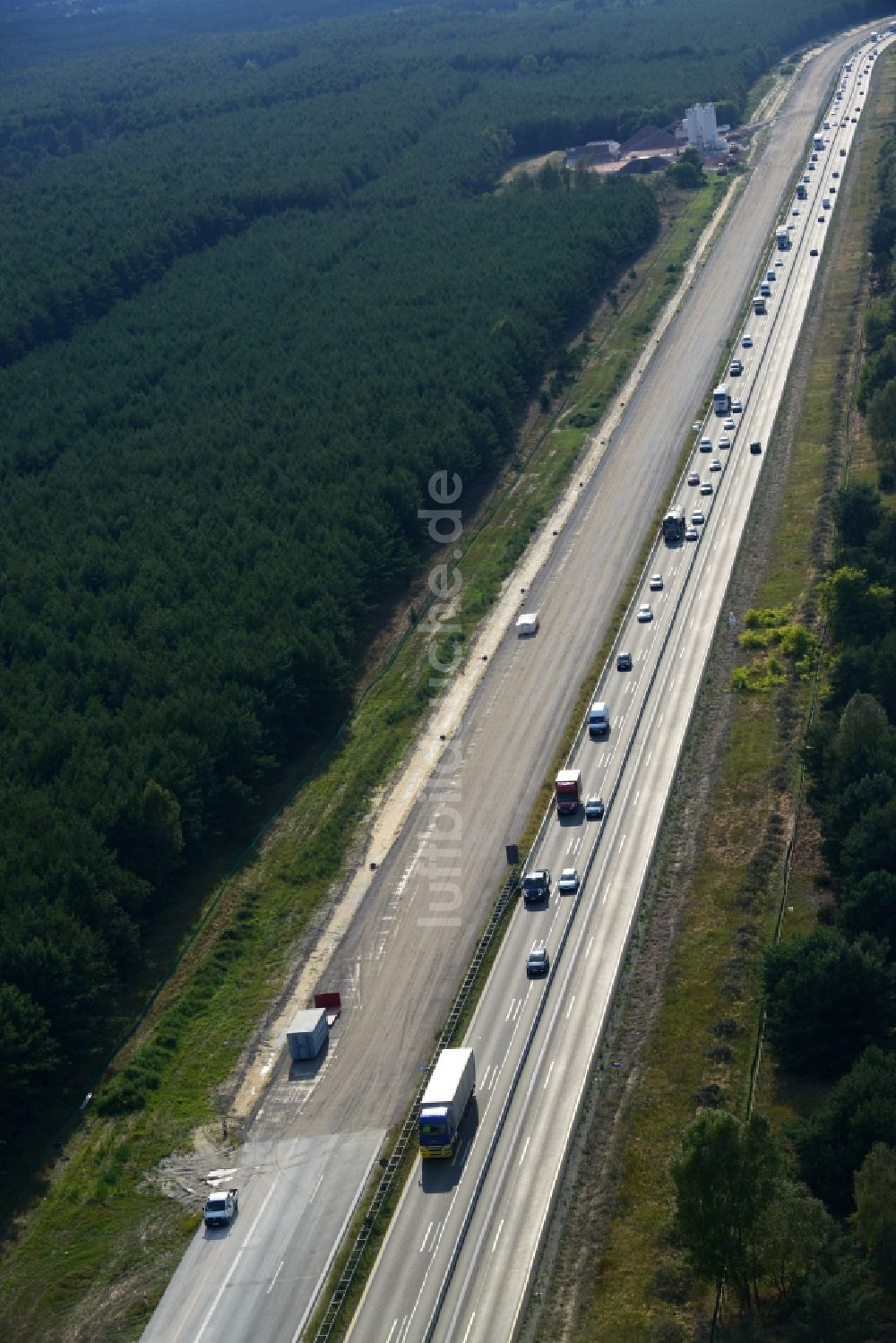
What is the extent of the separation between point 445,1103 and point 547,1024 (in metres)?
11.8

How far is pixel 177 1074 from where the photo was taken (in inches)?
3757

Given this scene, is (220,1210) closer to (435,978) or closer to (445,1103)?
(445,1103)

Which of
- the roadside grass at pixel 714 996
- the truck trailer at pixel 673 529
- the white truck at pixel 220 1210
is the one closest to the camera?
the roadside grass at pixel 714 996

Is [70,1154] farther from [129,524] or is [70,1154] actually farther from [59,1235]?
[129,524]

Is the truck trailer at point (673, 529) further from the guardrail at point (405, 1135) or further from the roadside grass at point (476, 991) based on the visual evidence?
the guardrail at point (405, 1135)

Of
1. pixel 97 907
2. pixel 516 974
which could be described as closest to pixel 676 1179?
pixel 516 974

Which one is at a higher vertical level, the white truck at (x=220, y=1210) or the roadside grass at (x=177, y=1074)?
the white truck at (x=220, y=1210)

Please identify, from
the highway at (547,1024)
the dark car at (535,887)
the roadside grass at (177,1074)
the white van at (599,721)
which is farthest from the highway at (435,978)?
the roadside grass at (177,1074)

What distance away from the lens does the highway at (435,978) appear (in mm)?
79000

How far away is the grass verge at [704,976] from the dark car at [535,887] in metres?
6.98

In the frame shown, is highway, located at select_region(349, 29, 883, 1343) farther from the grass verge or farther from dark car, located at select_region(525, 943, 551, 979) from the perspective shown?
the grass verge

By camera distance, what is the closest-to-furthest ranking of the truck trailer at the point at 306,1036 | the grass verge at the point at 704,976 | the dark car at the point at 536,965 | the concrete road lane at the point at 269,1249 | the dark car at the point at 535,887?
the grass verge at the point at 704,976 < the concrete road lane at the point at 269,1249 < the truck trailer at the point at 306,1036 < the dark car at the point at 536,965 < the dark car at the point at 535,887

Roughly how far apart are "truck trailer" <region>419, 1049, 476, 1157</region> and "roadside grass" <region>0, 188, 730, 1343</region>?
1166cm

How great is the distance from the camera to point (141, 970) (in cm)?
10500
